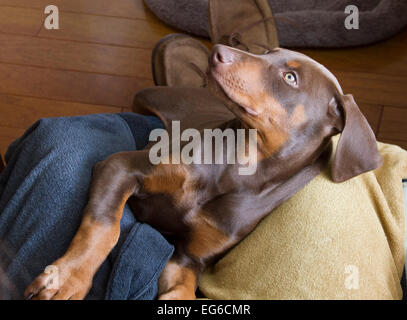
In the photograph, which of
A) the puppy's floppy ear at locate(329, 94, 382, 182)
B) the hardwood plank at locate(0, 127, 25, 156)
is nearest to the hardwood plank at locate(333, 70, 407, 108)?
the puppy's floppy ear at locate(329, 94, 382, 182)

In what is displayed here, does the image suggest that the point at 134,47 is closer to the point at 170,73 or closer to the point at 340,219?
the point at 170,73

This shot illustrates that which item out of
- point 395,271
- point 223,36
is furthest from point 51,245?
point 223,36

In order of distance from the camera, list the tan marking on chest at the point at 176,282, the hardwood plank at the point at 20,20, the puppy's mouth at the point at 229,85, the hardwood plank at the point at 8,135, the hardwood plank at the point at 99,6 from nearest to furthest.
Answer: the puppy's mouth at the point at 229,85, the tan marking on chest at the point at 176,282, the hardwood plank at the point at 8,135, the hardwood plank at the point at 20,20, the hardwood plank at the point at 99,6

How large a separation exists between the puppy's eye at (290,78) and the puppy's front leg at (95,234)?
0.44m

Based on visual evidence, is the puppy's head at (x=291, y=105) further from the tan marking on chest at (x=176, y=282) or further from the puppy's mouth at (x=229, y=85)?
the tan marking on chest at (x=176, y=282)

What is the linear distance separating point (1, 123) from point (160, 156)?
1.18 meters

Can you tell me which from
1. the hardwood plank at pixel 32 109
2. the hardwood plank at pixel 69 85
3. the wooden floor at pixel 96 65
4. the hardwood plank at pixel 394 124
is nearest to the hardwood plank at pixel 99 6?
the wooden floor at pixel 96 65

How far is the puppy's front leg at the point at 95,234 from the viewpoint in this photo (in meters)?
1.07

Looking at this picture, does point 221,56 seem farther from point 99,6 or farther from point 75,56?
→ point 99,6

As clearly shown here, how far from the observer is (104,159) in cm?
143

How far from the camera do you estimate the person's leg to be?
119 cm

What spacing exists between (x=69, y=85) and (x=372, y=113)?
1.48m

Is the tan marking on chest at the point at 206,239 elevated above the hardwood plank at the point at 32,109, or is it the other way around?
the tan marking on chest at the point at 206,239
